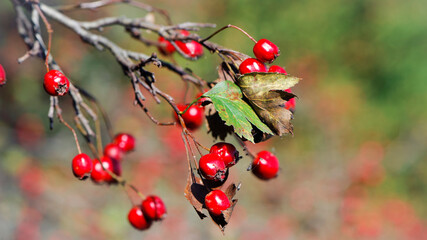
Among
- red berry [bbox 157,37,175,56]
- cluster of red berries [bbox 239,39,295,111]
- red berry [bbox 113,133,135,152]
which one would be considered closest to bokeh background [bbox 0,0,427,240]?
red berry [bbox 157,37,175,56]

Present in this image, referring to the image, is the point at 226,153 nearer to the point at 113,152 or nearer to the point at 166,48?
the point at 113,152

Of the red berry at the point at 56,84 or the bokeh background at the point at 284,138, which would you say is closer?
the red berry at the point at 56,84

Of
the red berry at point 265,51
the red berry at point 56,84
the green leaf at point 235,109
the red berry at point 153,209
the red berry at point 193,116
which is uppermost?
the red berry at point 265,51

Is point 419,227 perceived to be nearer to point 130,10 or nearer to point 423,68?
point 423,68

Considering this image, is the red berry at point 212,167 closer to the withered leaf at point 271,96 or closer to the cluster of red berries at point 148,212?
the withered leaf at point 271,96

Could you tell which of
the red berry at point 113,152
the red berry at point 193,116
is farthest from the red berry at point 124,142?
the red berry at point 193,116

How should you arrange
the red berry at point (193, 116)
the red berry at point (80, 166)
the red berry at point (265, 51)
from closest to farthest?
the red berry at point (265, 51)
the red berry at point (80, 166)
the red berry at point (193, 116)

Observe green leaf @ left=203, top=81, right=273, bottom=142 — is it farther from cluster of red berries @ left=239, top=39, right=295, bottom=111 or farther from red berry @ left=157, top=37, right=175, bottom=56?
red berry @ left=157, top=37, right=175, bottom=56
